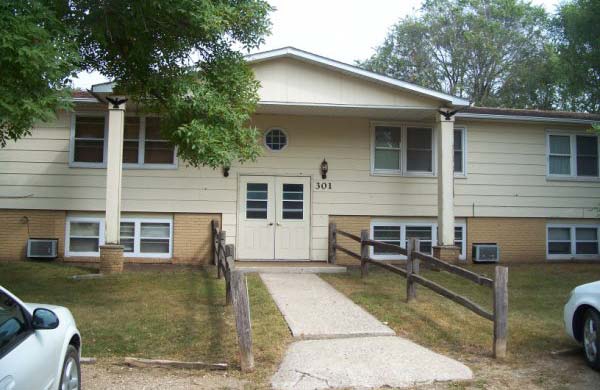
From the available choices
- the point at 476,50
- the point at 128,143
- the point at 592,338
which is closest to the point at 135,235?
the point at 128,143

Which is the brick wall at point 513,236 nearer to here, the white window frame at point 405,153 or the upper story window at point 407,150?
the white window frame at point 405,153

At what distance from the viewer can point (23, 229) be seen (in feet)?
41.8

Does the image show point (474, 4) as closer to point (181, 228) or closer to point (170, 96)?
point (181, 228)

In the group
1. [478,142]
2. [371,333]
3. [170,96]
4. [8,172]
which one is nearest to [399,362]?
[371,333]

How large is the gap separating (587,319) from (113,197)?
910 cm

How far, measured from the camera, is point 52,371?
12.3 feet

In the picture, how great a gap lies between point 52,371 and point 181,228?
9.38 metres

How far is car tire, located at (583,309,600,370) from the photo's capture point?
220 inches

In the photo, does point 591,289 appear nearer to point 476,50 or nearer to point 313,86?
point 313,86

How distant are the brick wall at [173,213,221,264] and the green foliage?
7311 mm

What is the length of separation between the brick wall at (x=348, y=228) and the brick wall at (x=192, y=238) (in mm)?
3044

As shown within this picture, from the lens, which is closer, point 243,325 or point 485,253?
point 243,325

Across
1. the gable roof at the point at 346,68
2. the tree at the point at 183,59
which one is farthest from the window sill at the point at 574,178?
the tree at the point at 183,59

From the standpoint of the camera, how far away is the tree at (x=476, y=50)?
114 ft
